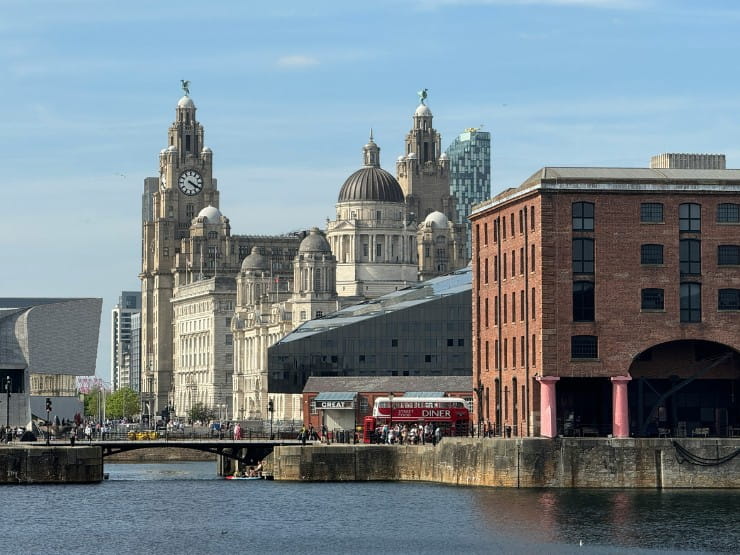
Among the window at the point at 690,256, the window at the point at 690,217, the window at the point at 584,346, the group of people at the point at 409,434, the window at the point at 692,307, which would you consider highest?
the window at the point at 690,217

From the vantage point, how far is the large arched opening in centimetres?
12762

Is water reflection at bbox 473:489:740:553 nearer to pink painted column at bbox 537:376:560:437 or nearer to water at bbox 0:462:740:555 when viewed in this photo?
water at bbox 0:462:740:555

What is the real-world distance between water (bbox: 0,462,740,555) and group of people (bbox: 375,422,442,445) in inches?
361

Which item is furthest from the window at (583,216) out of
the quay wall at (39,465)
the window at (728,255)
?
the quay wall at (39,465)

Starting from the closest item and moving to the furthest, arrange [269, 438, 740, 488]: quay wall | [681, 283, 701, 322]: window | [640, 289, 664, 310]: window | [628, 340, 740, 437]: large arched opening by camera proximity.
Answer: [269, 438, 740, 488]: quay wall, [640, 289, 664, 310]: window, [681, 283, 701, 322]: window, [628, 340, 740, 437]: large arched opening

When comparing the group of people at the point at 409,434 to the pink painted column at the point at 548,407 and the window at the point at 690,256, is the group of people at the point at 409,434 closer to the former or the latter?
the pink painted column at the point at 548,407

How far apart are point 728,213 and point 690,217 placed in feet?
7.83

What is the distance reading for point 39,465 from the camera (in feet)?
451

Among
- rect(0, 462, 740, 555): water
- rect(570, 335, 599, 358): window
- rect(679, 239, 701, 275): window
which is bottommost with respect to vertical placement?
rect(0, 462, 740, 555): water

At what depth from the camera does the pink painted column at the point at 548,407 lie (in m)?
124

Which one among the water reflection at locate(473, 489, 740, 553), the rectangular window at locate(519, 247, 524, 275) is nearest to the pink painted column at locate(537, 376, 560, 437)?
the water reflection at locate(473, 489, 740, 553)

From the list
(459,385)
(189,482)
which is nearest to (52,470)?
(189,482)

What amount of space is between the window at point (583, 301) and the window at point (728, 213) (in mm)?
8961

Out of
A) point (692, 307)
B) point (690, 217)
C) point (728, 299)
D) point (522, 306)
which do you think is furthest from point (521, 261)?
point (728, 299)
